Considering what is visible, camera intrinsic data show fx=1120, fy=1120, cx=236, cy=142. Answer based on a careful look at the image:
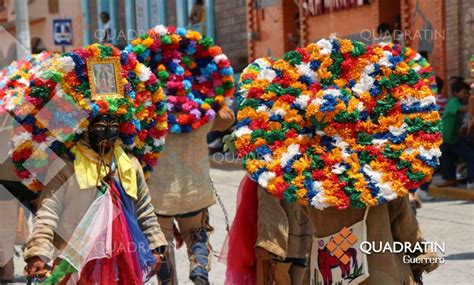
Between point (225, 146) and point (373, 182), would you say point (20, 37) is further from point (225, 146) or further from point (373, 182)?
point (373, 182)

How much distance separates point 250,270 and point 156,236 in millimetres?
605

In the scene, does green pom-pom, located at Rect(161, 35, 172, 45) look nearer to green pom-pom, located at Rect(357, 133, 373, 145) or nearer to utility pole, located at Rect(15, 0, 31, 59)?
green pom-pom, located at Rect(357, 133, 373, 145)

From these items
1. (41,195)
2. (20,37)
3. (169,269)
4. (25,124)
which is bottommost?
(169,269)

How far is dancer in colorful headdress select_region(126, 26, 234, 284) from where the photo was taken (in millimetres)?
8383

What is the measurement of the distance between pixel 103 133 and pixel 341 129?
5.01 feet

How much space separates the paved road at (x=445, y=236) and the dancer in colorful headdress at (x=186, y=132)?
3.43 feet

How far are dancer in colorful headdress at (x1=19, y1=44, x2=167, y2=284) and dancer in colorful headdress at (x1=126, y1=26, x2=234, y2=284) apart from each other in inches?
52.8

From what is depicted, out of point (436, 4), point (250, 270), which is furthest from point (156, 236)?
point (436, 4)

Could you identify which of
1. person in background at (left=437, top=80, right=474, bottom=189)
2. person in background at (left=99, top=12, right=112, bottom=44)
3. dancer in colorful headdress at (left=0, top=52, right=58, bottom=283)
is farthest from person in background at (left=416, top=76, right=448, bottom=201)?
person in background at (left=99, top=12, right=112, bottom=44)

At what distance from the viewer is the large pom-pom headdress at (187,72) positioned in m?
8.48

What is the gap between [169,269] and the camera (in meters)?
8.12

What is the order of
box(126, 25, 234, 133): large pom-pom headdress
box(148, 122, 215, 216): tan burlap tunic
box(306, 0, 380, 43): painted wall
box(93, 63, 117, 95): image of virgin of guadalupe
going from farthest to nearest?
box(306, 0, 380, 43): painted wall → box(126, 25, 234, 133): large pom-pom headdress → box(148, 122, 215, 216): tan burlap tunic → box(93, 63, 117, 95): image of virgin of guadalupe

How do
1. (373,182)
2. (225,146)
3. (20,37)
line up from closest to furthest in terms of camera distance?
(373,182)
(225,146)
(20,37)

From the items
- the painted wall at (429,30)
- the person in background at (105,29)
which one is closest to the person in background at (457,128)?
the painted wall at (429,30)
